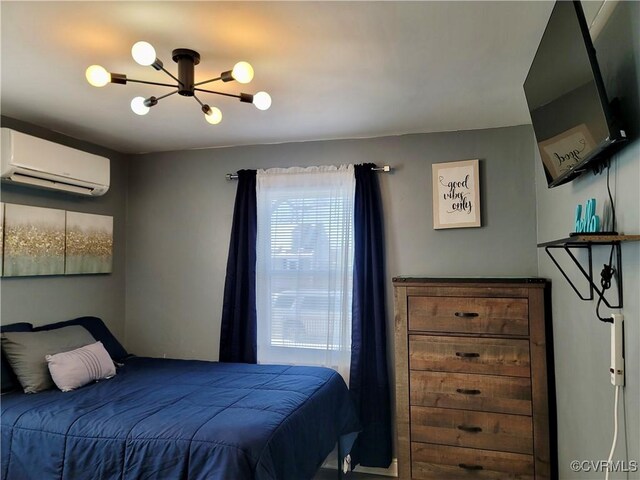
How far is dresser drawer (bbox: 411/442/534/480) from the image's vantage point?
268cm

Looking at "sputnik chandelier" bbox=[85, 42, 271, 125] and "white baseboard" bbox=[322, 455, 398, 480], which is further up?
"sputnik chandelier" bbox=[85, 42, 271, 125]

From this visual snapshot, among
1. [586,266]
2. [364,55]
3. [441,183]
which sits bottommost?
[586,266]

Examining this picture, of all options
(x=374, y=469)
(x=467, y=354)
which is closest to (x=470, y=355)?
(x=467, y=354)

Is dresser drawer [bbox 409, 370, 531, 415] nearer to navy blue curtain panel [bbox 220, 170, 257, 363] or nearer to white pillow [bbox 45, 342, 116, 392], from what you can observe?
→ navy blue curtain panel [bbox 220, 170, 257, 363]

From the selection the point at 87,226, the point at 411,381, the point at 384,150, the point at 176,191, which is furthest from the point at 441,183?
the point at 87,226

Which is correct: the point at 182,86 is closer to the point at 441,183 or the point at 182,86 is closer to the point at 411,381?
the point at 441,183

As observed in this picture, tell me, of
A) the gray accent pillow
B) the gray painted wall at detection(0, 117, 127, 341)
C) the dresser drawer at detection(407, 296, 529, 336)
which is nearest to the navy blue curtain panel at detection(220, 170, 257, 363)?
the gray painted wall at detection(0, 117, 127, 341)

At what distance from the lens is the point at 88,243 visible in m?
3.49

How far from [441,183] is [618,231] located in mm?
1851

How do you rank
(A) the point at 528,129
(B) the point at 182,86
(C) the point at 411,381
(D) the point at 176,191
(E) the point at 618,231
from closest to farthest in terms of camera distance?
(E) the point at 618,231 < (B) the point at 182,86 < (C) the point at 411,381 < (A) the point at 528,129 < (D) the point at 176,191

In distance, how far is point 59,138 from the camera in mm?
3314

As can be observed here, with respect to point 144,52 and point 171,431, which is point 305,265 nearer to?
point 171,431

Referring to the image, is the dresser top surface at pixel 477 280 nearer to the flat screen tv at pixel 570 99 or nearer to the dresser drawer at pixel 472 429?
the dresser drawer at pixel 472 429

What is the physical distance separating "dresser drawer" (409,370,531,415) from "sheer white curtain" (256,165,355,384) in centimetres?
65
